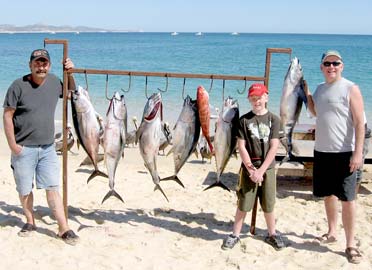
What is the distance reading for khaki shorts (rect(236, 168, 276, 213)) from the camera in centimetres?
536

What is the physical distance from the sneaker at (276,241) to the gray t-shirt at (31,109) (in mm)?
Answer: 2734

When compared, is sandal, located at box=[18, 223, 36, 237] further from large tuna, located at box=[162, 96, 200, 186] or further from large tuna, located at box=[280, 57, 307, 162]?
large tuna, located at box=[280, 57, 307, 162]

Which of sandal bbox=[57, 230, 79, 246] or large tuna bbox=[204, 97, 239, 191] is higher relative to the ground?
large tuna bbox=[204, 97, 239, 191]

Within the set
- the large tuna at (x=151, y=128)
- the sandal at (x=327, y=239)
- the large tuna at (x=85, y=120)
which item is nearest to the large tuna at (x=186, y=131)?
the large tuna at (x=151, y=128)

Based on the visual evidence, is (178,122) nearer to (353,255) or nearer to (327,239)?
(327,239)

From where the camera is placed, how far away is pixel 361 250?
5.50 m

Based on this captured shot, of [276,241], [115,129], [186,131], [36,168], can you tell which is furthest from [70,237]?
[276,241]

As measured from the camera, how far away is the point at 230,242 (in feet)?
18.1

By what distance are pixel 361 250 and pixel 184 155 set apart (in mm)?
2257

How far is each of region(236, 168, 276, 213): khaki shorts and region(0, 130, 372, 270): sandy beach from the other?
516mm

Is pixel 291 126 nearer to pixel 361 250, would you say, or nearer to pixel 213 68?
pixel 361 250

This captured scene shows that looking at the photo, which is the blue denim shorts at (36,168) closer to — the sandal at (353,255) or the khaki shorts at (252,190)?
the khaki shorts at (252,190)

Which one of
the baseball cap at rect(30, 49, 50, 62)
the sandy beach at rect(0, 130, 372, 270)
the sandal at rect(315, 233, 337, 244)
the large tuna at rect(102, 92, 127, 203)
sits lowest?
the sandy beach at rect(0, 130, 372, 270)

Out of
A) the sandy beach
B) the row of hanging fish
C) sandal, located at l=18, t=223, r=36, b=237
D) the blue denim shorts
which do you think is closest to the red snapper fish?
the row of hanging fish
